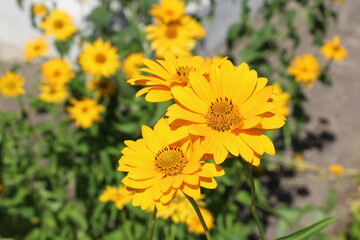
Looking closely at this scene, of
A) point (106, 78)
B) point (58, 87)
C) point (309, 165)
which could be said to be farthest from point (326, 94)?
point (58, 87)

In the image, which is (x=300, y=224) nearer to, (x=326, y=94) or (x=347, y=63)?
(x=326, y=94)

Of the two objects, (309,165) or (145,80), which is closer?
(145,80)

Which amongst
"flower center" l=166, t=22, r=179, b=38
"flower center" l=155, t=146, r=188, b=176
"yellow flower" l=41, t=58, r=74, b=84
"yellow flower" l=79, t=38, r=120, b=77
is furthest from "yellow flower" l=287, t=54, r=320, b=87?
"flower center" l=155, t=146, r=188, b=176

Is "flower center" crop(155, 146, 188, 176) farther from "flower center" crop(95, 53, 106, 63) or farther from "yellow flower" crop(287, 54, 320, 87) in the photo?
"yellow flower" crop(287, 54, 320, 87)

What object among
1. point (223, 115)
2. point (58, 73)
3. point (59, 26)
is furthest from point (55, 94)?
point (223, 115)

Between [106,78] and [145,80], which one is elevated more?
[106,78]

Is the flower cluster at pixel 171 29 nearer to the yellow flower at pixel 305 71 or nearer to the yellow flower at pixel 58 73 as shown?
the yellow flower at pixel 58 73
